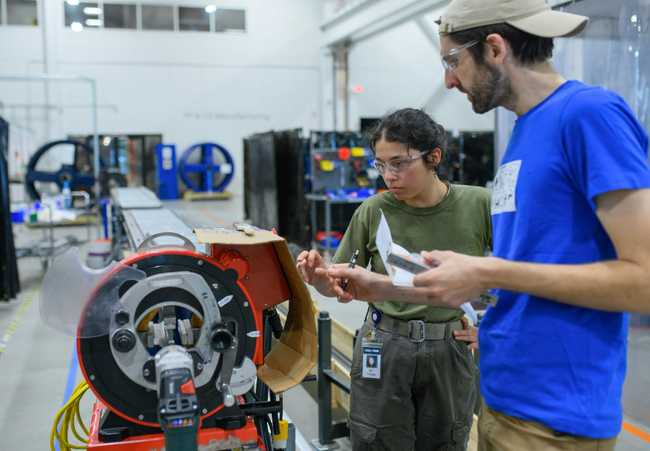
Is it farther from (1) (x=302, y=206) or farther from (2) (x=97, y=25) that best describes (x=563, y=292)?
(2) (x=97, y=25)

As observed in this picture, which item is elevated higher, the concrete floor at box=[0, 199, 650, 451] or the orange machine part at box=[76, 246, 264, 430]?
the orange machine part at box=[76, 246, 264, 430]

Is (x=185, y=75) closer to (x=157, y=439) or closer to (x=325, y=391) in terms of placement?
(x=325, y=391)

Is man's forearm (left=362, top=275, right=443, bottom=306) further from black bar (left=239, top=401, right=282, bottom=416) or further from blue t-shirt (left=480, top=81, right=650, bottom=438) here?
black bar (left=239, top=401, right=282, bottom=416)

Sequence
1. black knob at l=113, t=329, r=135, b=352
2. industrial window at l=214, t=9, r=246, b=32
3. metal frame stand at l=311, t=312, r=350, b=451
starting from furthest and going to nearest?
industrial window at l=214, t=9, r=246, b=32 → metal frame stand at l=311, t=312, r=350, b=451 → black knob at l=113, t=329, r=135, b=352

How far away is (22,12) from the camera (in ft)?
40.1

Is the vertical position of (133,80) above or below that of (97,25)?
below

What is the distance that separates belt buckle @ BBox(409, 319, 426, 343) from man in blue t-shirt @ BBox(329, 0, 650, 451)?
62 centimetres

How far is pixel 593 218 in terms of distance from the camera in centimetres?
90

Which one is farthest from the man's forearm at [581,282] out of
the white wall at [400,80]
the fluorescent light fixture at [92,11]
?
the fluorescent light fixture at [92,11]

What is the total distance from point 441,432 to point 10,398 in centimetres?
292

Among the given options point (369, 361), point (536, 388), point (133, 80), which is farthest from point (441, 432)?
point (133, 80)

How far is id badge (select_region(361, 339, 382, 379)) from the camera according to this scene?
1.74m

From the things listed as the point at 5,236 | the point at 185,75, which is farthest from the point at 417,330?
the point at 185,75

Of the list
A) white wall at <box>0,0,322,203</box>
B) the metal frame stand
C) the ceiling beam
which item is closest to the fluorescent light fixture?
white wall at <box>0,0,322,203</box>
